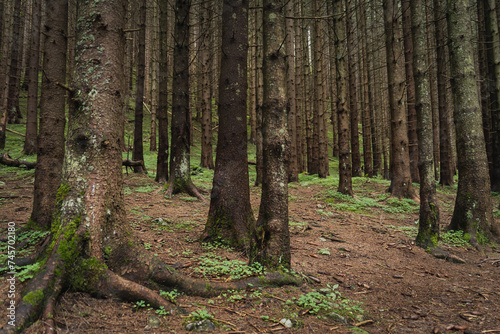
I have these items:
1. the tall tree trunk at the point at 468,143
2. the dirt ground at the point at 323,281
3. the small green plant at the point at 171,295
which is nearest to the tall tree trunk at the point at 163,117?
the dirt ground at the point at 323,281

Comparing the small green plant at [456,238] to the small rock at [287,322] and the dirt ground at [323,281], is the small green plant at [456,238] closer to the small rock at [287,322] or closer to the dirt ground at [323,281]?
the dirt ground at [323,281]

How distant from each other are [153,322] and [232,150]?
2.95 metres

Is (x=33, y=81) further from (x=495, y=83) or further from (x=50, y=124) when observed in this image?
(x=495, y=83)

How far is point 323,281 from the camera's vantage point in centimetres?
393

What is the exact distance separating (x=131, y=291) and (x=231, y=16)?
484 cm

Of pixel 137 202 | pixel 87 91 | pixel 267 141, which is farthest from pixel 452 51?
pixel 137 202

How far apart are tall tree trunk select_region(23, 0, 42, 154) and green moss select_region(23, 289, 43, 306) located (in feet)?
34.6

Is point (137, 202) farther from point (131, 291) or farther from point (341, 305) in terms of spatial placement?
point (341, 305)

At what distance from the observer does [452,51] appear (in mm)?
6484

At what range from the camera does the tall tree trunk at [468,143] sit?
602cm

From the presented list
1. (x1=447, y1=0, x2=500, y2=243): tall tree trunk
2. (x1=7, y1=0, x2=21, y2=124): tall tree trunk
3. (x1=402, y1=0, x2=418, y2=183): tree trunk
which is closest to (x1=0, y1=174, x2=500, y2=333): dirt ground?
(x1=447, y1=0, x2=500, y2=243): tall tree trunk

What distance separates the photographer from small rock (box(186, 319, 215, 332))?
2500 millimetres

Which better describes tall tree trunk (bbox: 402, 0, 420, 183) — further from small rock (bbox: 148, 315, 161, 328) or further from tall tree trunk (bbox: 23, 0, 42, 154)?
tall tree trunk (bbox: 23, 0, 42, 154)

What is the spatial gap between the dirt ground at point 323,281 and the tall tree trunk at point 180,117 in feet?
1.53
